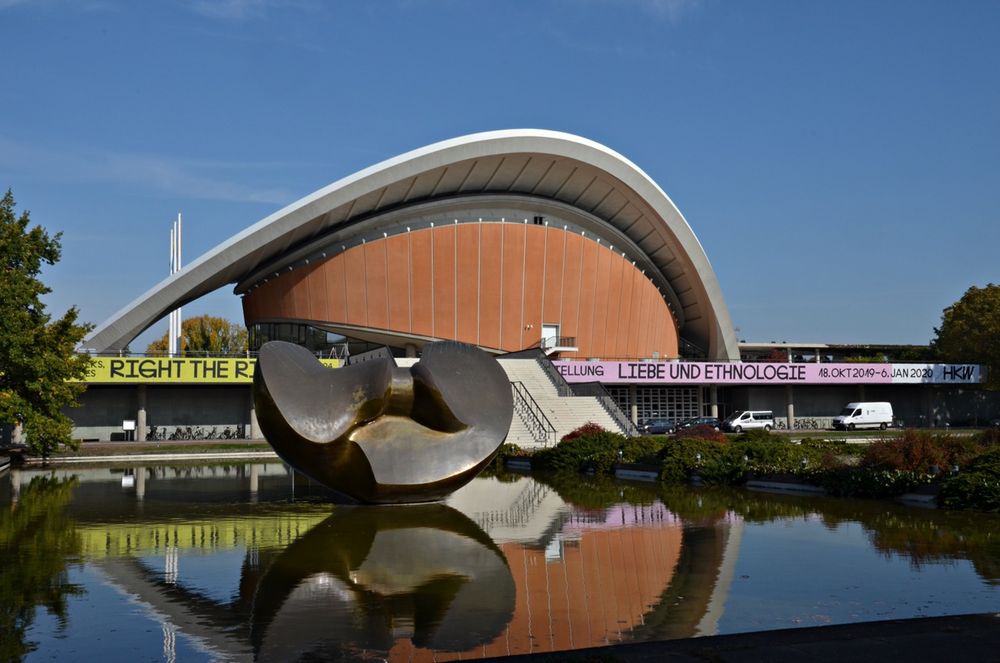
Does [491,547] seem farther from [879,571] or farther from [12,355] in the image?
[12,355]

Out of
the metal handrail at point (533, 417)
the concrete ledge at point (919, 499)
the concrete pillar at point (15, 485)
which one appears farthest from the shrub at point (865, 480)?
the concrete pillar at point (15, 485)

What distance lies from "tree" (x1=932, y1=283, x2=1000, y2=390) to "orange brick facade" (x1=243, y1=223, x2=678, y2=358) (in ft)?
74.7

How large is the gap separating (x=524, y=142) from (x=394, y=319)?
42.8 ft

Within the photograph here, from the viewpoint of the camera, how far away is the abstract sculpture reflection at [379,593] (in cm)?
866

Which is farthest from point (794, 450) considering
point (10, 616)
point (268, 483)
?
point (10, 616)

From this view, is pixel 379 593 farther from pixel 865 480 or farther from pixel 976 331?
pixel 976 331

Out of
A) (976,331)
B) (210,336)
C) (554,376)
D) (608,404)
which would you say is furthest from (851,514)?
(210,336)

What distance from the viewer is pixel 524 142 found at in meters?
55.2

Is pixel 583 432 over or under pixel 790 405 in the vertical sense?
under

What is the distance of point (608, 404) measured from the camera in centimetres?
4203

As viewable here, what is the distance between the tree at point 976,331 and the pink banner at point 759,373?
1770mm

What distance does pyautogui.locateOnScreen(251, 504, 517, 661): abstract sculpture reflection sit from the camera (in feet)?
28.4

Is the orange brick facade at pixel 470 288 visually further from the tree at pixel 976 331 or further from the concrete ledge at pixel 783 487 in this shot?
the concrete ledge at pixel 783 487

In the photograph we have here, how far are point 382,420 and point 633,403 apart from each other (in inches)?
1457
